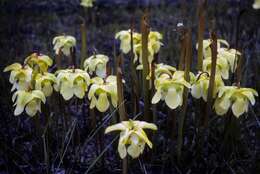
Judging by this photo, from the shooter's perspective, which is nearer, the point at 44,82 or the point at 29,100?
the point at 29,100

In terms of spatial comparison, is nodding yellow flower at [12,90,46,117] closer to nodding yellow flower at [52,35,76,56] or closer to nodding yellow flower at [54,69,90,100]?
nodding yellow flower at [54,69,90,100]

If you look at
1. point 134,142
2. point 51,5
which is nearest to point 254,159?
point 134,142

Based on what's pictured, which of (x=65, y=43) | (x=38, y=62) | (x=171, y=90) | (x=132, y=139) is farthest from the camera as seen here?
(x=65, y=43)

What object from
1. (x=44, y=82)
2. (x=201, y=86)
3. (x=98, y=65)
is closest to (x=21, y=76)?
(x=44, y=82)

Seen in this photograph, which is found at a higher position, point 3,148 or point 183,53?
point 183,53

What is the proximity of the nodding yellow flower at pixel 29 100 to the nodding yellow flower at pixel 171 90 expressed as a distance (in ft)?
1.82

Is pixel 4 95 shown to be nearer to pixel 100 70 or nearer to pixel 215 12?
pixel 100 70

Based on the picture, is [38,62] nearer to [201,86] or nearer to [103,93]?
[103,93]

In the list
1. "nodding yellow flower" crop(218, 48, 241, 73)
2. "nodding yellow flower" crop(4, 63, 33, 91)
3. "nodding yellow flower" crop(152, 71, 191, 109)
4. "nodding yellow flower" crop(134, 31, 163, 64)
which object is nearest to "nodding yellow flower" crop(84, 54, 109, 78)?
"nodding yellow flower" crop(134, 31, 163, 64)

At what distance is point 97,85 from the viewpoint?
197 centimetres

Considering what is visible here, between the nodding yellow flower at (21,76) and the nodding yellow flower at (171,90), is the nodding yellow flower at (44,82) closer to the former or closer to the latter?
the nodding yellow flower at (21,76)

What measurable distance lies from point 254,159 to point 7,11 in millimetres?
3617

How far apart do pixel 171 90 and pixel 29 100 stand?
661 mm

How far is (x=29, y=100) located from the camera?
1.97 m
